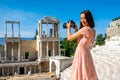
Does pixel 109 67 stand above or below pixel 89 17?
below

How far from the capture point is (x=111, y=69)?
44.3 feet

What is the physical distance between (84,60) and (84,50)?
17 cm

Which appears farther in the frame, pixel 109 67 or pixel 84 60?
pixel 109 67

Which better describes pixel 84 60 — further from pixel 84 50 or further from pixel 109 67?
pixel 109 67

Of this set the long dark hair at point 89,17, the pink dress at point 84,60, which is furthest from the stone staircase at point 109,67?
the long dark hair at point 89,17

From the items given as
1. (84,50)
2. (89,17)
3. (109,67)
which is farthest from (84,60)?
(109,67)

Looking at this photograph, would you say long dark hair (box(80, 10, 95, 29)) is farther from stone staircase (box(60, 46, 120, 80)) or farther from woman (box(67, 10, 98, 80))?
stone staircase (box(60, 46, 120, 80))

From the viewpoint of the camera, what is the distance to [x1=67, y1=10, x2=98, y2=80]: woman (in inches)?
160

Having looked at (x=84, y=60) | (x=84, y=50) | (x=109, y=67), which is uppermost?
(x=84, y=50)

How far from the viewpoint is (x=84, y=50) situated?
4098mm

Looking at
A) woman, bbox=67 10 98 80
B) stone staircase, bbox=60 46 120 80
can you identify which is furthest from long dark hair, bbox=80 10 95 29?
stone staircase, bbox=60 46 120 80

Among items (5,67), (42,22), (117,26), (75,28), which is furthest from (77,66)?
(117,26)

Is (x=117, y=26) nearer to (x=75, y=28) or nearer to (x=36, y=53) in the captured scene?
(x=36, y=53)

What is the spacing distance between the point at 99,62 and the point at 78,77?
1254 cm
